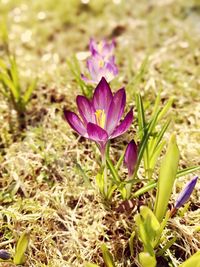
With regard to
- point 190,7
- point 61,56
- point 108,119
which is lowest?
point 108,119

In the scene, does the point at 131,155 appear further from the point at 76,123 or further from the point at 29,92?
the point at 29,92

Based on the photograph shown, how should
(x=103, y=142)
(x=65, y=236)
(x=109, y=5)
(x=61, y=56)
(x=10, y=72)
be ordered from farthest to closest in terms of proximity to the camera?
(x=109, y=5) < (x=61, y=56) < (x=10, y=72) < (x=65, y=236) < (x=103, y=142)

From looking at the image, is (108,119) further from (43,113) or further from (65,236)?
(43,113)

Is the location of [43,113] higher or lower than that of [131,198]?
higher

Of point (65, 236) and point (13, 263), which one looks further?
point (65, 236)

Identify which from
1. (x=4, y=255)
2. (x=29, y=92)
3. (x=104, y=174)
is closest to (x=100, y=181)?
(x=104, y=174)

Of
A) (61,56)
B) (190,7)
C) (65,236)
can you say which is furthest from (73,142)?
(190,7)

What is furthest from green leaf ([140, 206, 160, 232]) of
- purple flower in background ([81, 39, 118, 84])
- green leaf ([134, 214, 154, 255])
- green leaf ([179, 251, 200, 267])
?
purple flower in background ([81, 39, 118, 84])
